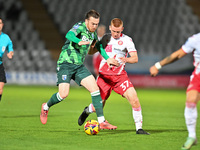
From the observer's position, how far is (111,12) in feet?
87.9

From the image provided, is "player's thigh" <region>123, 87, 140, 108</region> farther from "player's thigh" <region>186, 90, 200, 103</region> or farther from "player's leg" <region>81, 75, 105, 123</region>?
"player's thigh" <region>186, 90, 200, 103</region>

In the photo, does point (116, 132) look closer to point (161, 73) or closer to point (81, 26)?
point (81, 26)

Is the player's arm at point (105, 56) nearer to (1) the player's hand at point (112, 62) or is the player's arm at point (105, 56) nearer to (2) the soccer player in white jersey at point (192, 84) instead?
(1) the player's hand at point (112, 62)

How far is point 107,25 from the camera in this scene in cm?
2520

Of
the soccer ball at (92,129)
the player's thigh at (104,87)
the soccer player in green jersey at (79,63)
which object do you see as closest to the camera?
the soccer ball at (92,129)

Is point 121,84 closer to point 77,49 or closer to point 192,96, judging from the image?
point 77,49

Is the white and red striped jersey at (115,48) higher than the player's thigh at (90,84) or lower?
higher

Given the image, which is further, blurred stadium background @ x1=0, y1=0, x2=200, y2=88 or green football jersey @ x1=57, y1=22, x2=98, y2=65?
blurred stadium background @ x1=0, y1=0, x2=200, y2=88

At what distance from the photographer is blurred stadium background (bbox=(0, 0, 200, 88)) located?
21547 millimetres

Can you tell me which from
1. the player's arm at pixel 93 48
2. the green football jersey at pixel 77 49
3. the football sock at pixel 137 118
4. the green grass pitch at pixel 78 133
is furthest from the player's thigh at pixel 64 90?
the football sock at pixel 137 118

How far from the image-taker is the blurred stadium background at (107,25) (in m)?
21.5

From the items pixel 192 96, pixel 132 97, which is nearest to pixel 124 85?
pixel 132 97

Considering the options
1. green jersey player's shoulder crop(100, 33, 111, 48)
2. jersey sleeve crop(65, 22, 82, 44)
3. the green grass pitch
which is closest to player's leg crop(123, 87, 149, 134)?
the green grass pitch

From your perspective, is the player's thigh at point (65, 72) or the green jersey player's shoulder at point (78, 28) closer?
the green jersey player's shoulder at point (78, 28)
